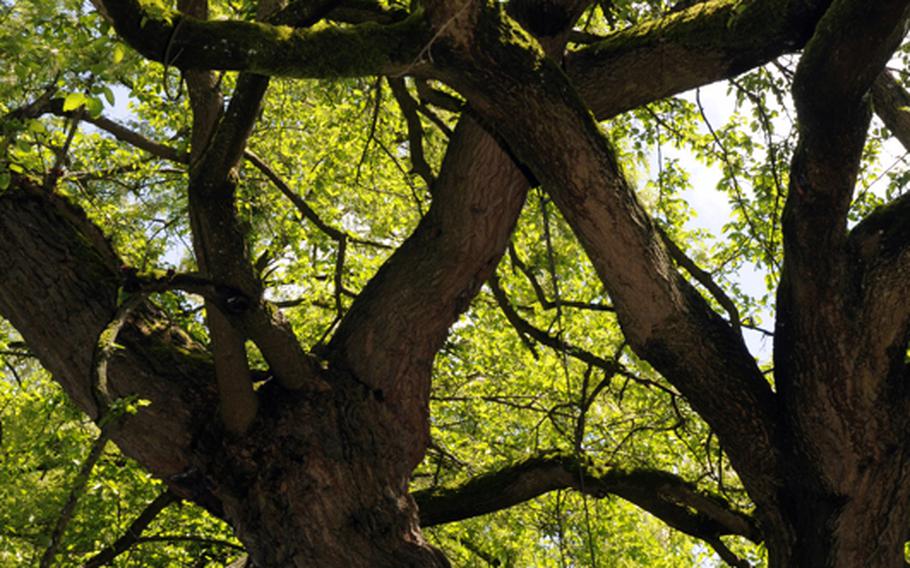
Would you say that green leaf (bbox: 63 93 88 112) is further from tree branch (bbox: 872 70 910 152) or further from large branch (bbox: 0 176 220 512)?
tree branch (bbox: 872 70 910 152)

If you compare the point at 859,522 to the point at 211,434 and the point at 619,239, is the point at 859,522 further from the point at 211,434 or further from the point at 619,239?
the point at 211,434

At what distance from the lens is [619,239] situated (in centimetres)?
404

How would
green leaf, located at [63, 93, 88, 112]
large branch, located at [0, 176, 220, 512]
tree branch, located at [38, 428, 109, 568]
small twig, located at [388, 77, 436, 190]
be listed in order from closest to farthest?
green leaf, located at [63, 93, 88, 112] < tree branch, located at [38, 428, 109, 568] < large branch, located at [0, 176, 220, 512] < small twig, located at [388, 77, 436, 190]

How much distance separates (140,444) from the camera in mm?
4191

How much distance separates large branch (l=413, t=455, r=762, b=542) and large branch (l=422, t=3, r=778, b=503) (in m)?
1.12

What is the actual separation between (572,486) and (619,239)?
1.94 meters

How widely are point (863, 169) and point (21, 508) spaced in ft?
23.4

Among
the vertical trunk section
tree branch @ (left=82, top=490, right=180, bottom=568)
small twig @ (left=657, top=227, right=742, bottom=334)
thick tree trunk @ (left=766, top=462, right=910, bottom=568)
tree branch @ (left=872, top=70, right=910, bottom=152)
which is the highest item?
tree branch @ (left=872, top=70, right=910, bottom=152)

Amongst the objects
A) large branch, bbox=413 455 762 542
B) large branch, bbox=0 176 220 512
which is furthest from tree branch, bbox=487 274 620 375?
large branch, bbox=0 176 220 512

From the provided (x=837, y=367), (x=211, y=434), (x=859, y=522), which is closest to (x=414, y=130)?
(x=211, y=434)

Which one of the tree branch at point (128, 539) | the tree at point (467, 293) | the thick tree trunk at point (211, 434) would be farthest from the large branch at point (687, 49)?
the tree branch at point (128, 539)

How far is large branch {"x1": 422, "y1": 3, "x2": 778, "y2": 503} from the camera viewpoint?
365 cm

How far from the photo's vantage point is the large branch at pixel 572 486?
539 centimetres

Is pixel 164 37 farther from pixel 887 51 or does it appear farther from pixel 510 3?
pixel 887 51
